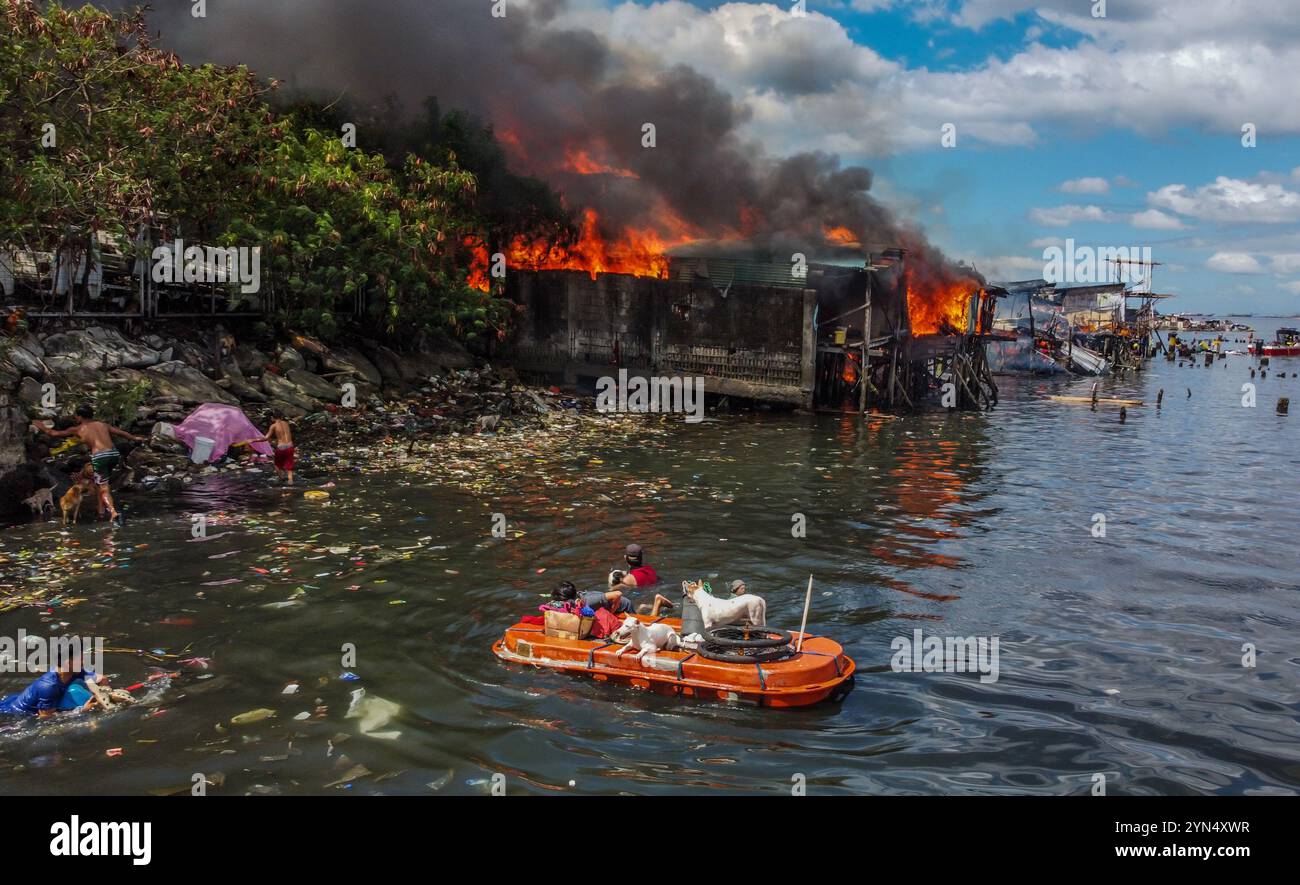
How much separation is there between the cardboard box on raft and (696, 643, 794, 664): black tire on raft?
1428mm

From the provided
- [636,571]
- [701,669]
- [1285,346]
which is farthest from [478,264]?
[1285,346]

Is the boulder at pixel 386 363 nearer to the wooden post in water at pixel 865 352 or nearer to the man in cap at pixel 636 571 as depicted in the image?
the wooden post in water at pixel 865 352

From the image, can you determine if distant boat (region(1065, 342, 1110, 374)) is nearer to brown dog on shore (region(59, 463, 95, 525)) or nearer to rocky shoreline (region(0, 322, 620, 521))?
rocky shoreline (region(0, 322, 620, 521))

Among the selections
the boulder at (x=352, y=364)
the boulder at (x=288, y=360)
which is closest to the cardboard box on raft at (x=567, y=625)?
the boulder at (x=288, y=360)

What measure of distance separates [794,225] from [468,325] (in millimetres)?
15561

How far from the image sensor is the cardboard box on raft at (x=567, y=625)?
1025 cm

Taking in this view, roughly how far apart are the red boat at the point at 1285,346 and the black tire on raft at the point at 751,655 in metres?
97.8

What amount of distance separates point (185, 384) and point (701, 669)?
17.3m

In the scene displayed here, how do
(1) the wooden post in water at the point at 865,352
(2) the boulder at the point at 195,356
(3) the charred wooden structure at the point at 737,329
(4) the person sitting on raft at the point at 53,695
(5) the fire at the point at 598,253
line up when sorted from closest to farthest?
(4) the person sitting on raft at the point at 53,695 → (2) the boulder at the point at 195,356 → (1) the wooden post in water at the point at 865,352 → (3) the charred wooden structure at the point at 737,329 → (5) the fire at the point at 598,253

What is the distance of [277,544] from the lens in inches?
581

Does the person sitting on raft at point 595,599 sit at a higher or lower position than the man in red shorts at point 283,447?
lower

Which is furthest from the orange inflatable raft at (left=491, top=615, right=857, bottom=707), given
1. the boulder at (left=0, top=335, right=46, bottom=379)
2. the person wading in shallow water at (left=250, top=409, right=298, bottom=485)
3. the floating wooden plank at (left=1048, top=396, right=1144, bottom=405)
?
the floating wooden plank at (left=1048, top=396, right=1144, bottom=405)
